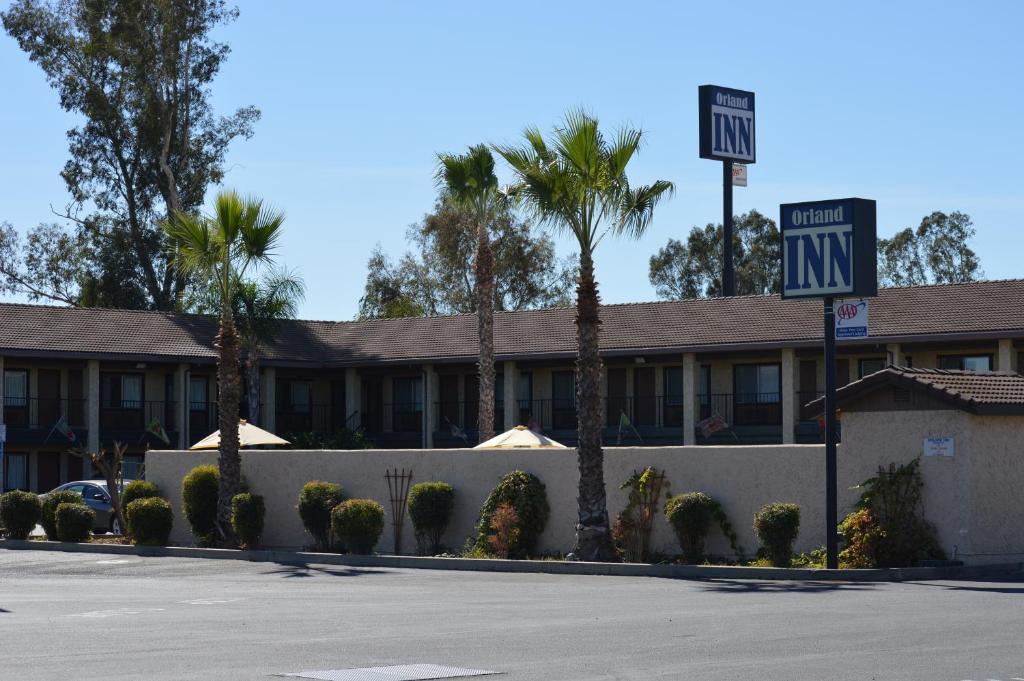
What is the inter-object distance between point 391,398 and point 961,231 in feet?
113

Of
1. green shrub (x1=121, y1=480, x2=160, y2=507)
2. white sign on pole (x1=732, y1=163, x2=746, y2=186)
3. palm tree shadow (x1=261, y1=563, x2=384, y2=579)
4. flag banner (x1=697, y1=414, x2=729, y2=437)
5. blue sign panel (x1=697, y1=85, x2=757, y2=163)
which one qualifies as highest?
blue sign panel (x1=697, y1=85, x2=757, y2=163)

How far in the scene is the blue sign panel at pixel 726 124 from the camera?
49250 mm

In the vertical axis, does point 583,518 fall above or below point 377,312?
below

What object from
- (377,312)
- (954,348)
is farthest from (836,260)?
(377,312)

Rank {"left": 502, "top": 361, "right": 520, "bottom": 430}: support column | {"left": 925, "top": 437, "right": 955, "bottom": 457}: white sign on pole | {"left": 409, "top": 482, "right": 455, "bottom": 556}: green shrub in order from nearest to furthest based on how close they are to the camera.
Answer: {"left": 925, "top": 437, "right": 955, "bottom": 457}: white sign on pole → {"left": 409, "top": 482, "right": 455, "bottom": 556}: green shrub → {"left": 502, "top": 361, "right": 520, "bottom": 430}: support column

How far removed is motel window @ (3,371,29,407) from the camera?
161 feet

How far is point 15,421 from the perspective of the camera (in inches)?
1930

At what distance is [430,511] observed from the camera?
94.2ft

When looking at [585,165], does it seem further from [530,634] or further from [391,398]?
[391,398]

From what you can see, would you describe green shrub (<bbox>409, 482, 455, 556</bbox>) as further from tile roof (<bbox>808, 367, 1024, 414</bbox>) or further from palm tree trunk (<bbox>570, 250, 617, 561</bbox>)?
tile roof (<bbox>808, 367, 1024, 414</bbox>)

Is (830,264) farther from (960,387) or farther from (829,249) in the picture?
(960,387)

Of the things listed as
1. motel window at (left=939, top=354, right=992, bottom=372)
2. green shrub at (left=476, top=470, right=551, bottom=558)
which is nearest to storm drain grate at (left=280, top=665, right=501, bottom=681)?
green shrub at (left=476, top=470, right=551, bottom=558)

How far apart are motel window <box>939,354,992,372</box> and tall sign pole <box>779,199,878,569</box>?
19.8m

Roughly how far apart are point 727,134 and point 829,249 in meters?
26.9
